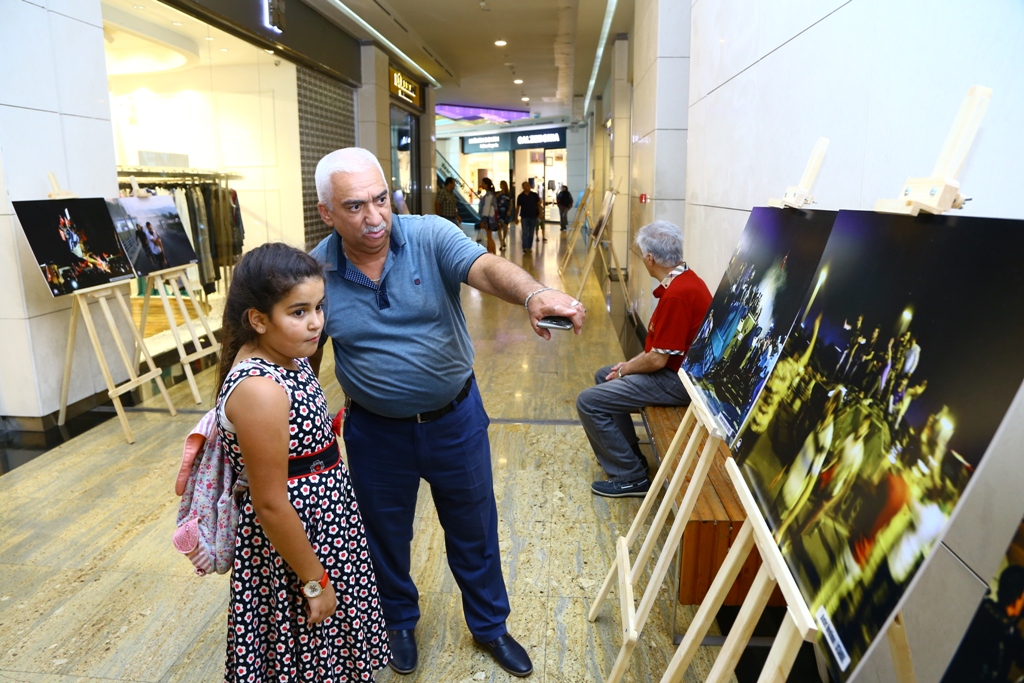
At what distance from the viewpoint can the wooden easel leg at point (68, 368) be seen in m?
4.57

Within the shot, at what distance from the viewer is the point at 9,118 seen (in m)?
4.34

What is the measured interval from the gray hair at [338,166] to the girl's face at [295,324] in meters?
0.37

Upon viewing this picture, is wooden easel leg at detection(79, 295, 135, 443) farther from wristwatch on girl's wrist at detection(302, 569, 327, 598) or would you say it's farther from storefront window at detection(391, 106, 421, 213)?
storefront window at detection(391, 106, 421, 213)

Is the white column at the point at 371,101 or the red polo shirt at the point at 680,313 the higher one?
the white column at the point at 371,101

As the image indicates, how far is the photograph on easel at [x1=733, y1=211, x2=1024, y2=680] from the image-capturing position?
3.08 ft

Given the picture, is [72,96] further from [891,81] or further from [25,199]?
[891,81]

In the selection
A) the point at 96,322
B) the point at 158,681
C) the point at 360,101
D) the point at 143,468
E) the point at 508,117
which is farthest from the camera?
the point at 508,117

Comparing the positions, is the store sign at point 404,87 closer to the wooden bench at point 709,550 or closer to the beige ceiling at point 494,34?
the beige ceiling at point 494,34

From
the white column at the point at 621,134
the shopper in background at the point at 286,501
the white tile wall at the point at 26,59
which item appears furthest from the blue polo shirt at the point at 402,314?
the white column at the point at 621,134

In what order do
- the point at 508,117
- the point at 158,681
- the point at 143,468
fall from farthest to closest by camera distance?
the point at 508,117 < the point at 143,468 < the point at 158,681

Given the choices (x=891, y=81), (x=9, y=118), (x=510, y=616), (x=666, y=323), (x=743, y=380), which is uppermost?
(x=891, y=81)

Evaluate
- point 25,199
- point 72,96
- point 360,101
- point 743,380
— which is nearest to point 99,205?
point 25,199

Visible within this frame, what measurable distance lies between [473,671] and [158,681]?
100 centimetres

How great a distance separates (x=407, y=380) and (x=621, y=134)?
457 inches
